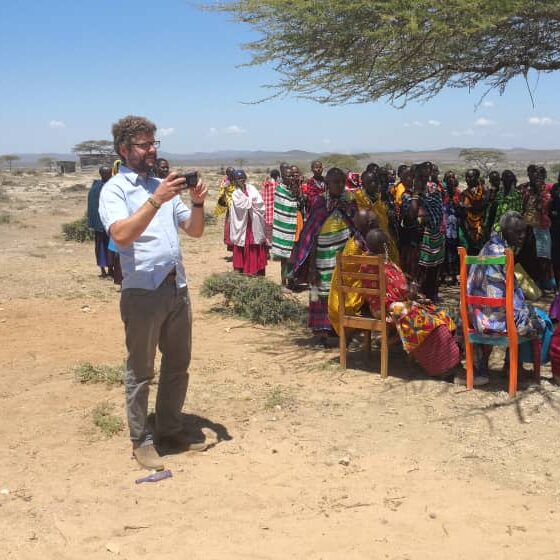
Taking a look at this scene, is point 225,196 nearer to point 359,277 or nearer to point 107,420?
point 359,277

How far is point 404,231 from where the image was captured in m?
8.39

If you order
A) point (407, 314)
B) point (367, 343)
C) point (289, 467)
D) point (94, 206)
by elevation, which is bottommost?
point (289, 467)

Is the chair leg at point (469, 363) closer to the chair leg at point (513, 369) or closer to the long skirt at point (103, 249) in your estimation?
the chair leg at point (513, 369)

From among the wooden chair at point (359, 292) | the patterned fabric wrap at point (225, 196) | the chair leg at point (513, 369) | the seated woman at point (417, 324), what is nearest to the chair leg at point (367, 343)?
the wooden chair at point (359, 292)

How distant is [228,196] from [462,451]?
8.07m

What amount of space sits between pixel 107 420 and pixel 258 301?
358cm

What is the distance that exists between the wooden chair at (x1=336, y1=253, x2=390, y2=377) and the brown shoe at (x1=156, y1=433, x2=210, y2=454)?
5.74 feet

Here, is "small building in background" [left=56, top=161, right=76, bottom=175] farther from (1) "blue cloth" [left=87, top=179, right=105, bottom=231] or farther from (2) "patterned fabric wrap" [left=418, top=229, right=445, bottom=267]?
(2) "patterned fabric wrap" [left=418, top=229, right=445, bottom=267]

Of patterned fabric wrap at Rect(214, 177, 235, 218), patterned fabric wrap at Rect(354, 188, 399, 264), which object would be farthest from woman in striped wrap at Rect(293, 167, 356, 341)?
patterned fabric wrap at Rect(214, 177, 235, 218)

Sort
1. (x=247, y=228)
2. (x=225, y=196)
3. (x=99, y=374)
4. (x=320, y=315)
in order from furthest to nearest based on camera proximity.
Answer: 1. (x=225, y=196)
2. (x=247, y=228)
3. (x=320, y=315)
4. (x=99, y=374)

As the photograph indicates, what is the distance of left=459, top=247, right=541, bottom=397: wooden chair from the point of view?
5152 mm

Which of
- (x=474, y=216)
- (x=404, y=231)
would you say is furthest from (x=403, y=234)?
(x=474, y=216)

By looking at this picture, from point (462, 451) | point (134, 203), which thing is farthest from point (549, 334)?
point (134, 203)

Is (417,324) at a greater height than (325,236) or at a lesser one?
lesser
